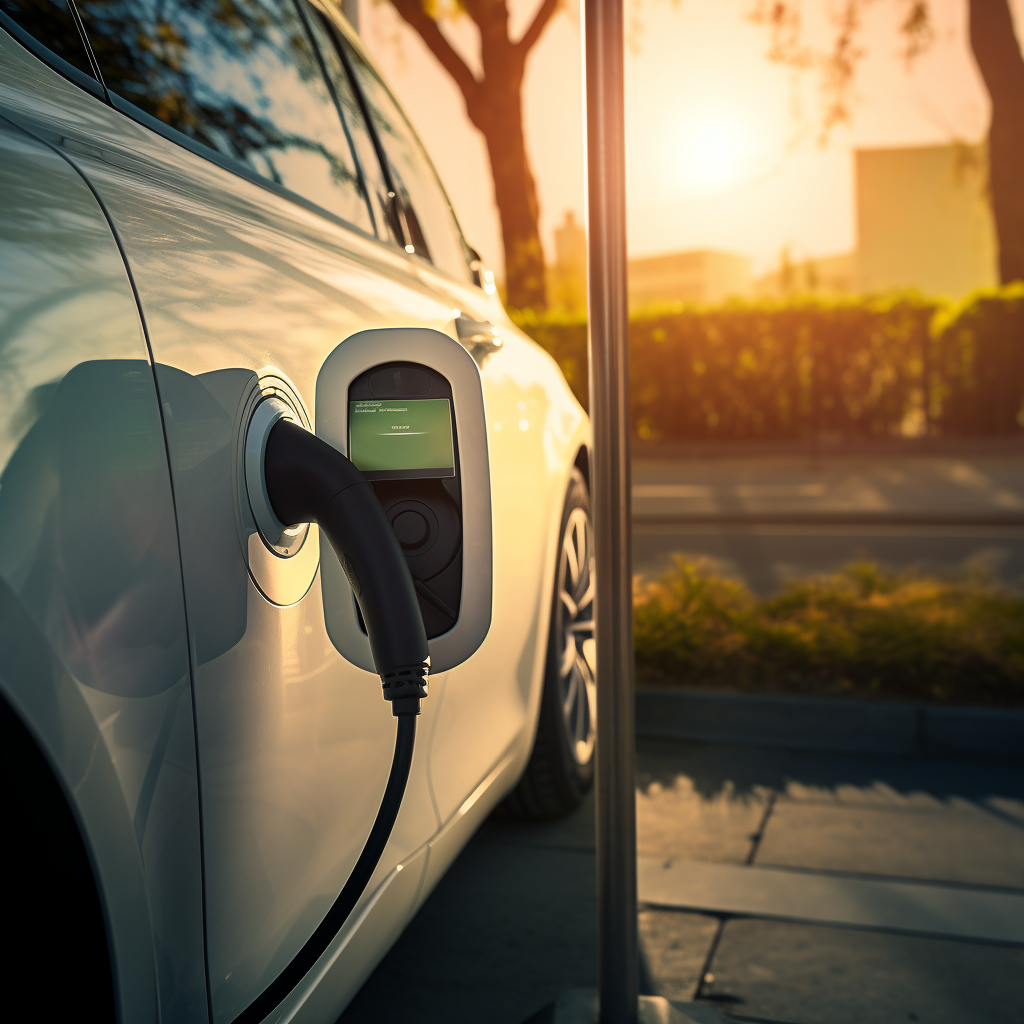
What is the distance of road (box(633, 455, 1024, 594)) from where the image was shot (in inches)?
259

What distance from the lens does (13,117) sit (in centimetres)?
109

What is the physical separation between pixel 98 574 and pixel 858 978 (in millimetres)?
1784

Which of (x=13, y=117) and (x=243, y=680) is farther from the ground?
(x=13, y=117)

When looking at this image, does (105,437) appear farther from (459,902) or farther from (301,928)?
(459,902)

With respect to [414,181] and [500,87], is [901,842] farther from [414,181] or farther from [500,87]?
[500,87]

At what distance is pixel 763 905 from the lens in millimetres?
2418

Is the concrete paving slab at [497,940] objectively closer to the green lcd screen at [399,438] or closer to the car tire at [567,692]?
the car tire at [567,692]

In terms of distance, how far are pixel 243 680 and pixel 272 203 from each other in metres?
0.88

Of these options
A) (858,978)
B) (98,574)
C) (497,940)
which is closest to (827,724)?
(858,978)

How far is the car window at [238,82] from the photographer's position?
1612 mm

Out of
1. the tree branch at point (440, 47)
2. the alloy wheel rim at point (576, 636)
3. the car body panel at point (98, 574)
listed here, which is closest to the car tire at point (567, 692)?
the alloy wheel rim at point (576, 636)

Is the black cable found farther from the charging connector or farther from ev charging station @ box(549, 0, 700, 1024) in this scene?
ev charging station @ box(549, 0, 700, 1024)

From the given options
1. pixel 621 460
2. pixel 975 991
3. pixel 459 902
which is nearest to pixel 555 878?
pixel 459 902

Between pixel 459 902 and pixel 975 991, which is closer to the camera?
pixel 975 991
